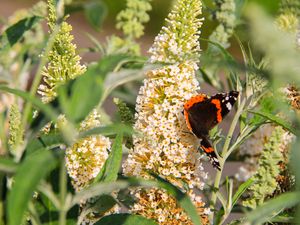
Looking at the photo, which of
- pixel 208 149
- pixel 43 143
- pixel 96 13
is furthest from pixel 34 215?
pixel 208 149

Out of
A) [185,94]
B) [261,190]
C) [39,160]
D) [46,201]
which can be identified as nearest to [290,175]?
[261,190]

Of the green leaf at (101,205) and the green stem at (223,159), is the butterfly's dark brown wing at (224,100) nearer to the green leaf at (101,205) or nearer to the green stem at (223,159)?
the green stem at (223,159)

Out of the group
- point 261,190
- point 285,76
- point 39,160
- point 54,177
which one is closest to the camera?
point 285,76

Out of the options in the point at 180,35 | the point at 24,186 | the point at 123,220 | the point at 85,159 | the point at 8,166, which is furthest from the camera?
the point at 180,35

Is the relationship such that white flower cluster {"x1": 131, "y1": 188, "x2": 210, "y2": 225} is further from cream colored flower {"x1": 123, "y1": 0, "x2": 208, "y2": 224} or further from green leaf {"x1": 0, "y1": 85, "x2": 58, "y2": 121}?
green leaf {"x1": 0, "y1": 85, "x2": 58, "y2": 121}

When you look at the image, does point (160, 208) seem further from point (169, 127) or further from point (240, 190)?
point (240, 190)

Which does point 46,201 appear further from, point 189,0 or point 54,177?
point 189,0

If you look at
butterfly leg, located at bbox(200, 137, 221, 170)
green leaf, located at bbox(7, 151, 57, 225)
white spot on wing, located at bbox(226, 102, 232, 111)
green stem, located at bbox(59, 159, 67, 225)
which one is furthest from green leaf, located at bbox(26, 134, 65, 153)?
white spot on wing, located at bbox(226, 102, 232, 111)
